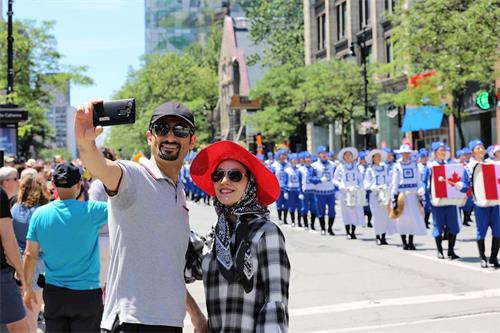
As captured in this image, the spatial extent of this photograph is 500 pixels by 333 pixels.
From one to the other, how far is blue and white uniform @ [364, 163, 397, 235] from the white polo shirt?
12.4 meters

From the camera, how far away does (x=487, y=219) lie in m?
11.5

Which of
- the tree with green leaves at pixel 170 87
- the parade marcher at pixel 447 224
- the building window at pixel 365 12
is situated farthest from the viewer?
the tree with green leaves at pixel 170 87

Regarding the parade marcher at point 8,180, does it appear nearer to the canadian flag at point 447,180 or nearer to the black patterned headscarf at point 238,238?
the black patterned headscarf at point 238,238

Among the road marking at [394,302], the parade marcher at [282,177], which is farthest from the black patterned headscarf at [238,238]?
the parade marcher at [282,177]

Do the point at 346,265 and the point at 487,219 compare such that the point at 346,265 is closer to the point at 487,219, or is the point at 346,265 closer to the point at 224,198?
the point at 487,219

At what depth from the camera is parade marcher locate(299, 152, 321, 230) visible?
760 inches

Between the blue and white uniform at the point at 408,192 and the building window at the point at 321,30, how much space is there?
1510 inches

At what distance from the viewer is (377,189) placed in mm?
16031

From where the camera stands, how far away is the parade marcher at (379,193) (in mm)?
15672

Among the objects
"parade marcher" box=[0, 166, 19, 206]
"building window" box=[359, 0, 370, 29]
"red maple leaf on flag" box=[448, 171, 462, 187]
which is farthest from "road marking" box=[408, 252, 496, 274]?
"building window" box=[359, 0, 370, 29]

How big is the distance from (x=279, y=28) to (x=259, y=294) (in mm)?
62877

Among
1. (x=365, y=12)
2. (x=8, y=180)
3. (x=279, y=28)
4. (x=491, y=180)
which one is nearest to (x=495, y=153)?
(x=491, y=180)

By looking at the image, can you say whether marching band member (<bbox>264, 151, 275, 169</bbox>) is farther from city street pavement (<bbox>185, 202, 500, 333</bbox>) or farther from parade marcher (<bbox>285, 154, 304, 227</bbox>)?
city street pavement (<bbox>185, 202, 500, 333</bbox>)

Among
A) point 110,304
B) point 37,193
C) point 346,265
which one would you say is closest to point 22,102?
point 346,265
